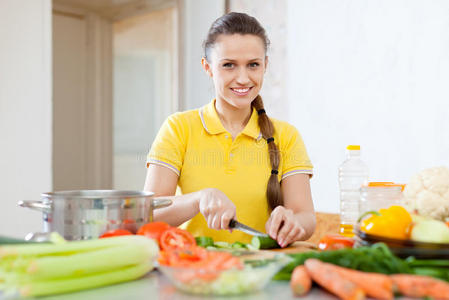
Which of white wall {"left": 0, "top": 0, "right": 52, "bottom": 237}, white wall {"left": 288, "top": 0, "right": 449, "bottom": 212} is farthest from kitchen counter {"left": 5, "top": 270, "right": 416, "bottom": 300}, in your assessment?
white wall {"left": 0, "top": 0, "right": 52, "bottom": 237}

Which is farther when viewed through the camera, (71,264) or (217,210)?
(217,210)

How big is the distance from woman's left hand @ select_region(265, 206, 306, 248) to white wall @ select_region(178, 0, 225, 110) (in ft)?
8.50

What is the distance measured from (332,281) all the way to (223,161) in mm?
1019

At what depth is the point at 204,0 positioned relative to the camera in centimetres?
383

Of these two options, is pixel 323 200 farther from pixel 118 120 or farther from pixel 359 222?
pixel 118 120

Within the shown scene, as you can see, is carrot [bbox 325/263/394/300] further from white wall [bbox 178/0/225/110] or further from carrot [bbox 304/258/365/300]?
white wall [bbox 178/0/225/110]

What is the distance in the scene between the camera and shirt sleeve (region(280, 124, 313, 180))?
176cm

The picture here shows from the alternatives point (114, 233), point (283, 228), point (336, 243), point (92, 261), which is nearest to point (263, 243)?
point (283, 228)

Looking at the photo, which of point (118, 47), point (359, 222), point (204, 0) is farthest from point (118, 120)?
point (359, 222)

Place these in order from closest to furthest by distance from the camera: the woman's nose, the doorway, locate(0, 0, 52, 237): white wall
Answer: the woman's nose
locate(0, 0, 52, 237): white wall
the doorway

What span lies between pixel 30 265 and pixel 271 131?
3.96 ft

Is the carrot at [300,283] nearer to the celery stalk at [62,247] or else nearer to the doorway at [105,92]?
the celery stalk at [62,247]

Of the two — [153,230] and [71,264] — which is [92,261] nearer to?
[71,264]

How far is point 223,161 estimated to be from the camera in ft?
5.72
